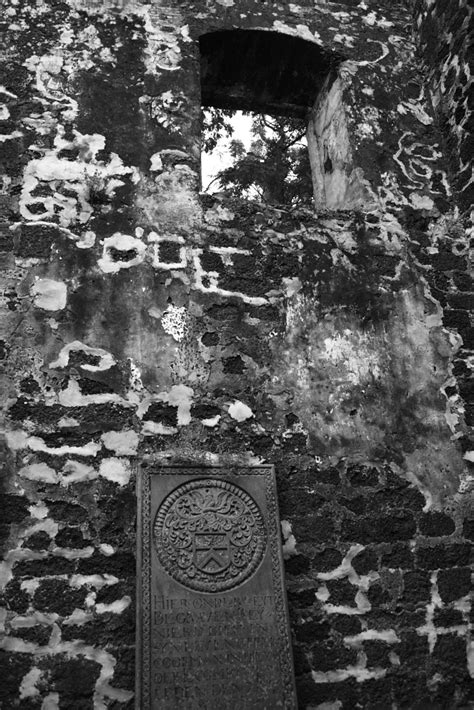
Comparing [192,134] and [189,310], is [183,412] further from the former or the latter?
[192,134]

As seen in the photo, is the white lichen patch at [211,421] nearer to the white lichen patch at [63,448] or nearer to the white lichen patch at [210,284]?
the white lichen patch at [63,448]

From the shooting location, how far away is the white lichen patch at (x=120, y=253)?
403 cm

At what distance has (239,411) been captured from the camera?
3.87 metres

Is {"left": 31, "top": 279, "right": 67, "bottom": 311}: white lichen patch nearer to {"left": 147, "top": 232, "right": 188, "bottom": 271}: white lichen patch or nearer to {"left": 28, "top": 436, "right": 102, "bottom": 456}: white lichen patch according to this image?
{"left": 147, "top": 232, "right": 188, "bottom": 271}: white lichen patch

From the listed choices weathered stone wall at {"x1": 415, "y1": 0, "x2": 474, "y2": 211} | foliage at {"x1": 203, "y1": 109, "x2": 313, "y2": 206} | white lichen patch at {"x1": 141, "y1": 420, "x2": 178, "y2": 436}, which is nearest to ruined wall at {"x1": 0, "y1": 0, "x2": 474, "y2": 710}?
white lichen patch at {"x1": 141, "y1": 420, "x2": 178, "y2": 436}

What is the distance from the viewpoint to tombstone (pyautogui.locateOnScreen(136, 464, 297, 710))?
308 centimetres

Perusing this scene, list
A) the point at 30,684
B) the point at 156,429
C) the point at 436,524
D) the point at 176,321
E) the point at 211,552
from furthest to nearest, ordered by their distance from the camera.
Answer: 1. the point at 176,321
2. the point at 436,524
3. the point at 156,429
4. the point at 211,552
5. the point at 30,684

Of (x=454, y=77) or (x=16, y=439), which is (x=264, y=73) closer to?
(x=454, y=77)

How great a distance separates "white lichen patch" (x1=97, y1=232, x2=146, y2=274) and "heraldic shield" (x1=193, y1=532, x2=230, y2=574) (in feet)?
5.34

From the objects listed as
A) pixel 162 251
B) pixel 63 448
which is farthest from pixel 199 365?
pixel 63 448

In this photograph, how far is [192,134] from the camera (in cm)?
458

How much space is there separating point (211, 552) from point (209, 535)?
0.09 metres

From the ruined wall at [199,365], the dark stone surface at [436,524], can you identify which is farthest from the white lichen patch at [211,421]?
the dark stone surface at [436,524]

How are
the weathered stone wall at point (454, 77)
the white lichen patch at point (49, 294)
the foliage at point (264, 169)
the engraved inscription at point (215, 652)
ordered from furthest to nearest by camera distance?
the foliage at point (264, 169)
the weathered stone wall at point (454, 77)
the white lichen patch at point (49, 294)
the engraved inscription at point (215, 652)
